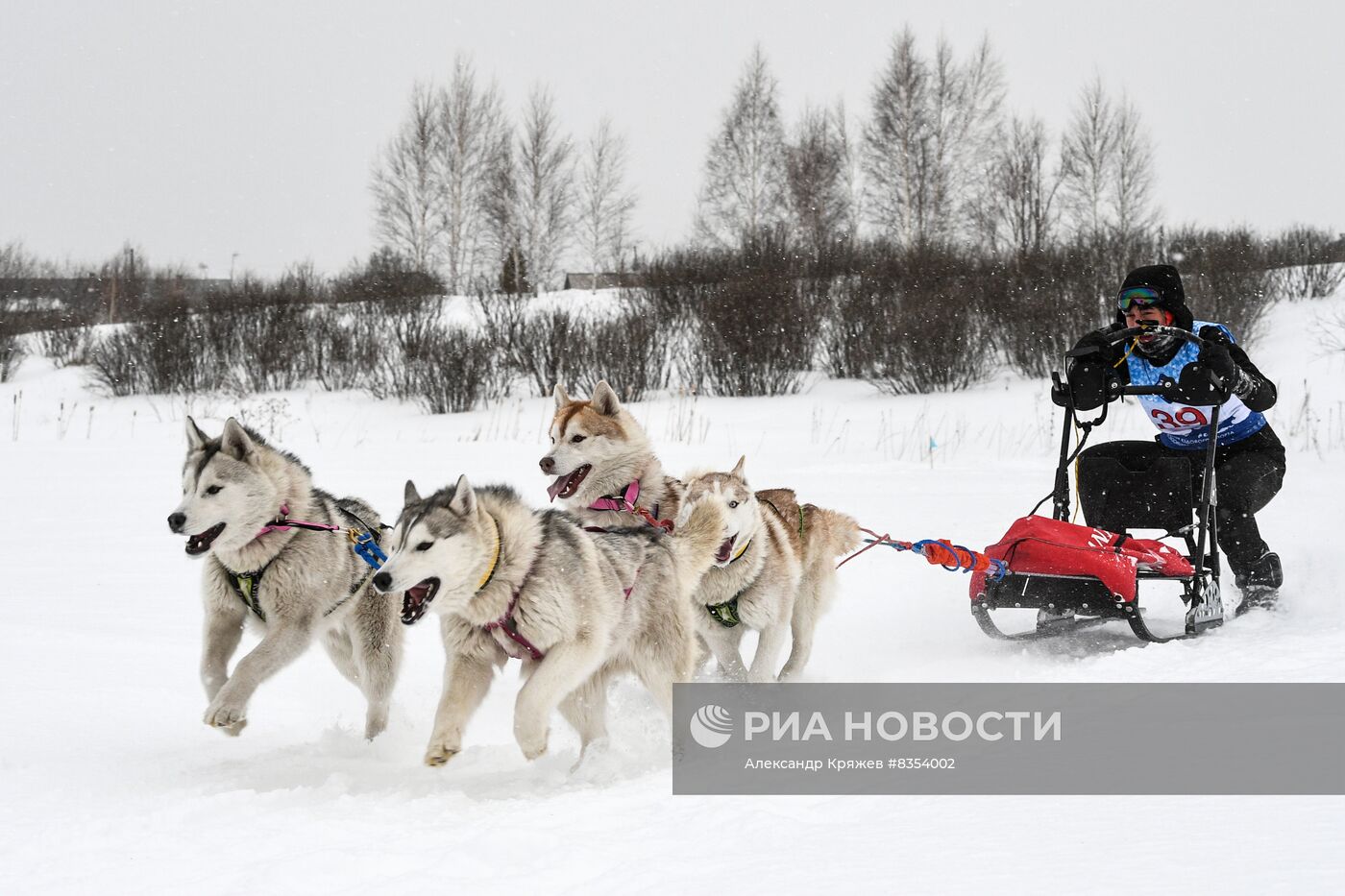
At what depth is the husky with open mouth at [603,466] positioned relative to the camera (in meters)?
4.74

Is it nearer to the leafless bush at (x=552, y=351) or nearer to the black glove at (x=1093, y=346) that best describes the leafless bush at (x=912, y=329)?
the leafless bush at (x=552, y=351)

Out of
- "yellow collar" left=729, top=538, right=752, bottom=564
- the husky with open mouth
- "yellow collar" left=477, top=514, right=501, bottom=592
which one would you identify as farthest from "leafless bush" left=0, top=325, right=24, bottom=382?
"yellow collar" left=477, top=514, right=501, bottom=592

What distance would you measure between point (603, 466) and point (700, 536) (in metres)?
1.13

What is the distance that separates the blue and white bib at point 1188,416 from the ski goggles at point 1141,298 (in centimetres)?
22

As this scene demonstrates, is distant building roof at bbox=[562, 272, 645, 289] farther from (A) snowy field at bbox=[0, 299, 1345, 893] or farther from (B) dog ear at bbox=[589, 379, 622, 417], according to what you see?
(B) dog ear at bbox=[589, 379, 622, 417]

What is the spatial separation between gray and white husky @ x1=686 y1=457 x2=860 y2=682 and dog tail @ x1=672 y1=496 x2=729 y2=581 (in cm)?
10

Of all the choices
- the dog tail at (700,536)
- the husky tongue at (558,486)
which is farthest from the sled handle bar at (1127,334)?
the husky tongue at (558,486)

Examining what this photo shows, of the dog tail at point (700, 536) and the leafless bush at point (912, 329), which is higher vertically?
the leafless bush at point (912, 329)

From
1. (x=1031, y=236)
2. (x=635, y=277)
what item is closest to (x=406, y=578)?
(x=635, y=277)

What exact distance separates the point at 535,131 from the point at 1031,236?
12585mm

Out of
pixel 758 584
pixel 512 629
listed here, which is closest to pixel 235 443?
pixel 512 629

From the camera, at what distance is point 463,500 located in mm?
3059

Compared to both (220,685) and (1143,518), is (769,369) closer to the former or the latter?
(1143,518)

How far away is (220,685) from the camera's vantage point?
3371 mm
